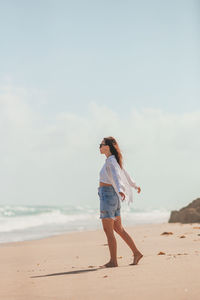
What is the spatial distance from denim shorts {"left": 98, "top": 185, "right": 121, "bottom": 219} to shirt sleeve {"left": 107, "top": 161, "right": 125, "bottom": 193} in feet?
0.62

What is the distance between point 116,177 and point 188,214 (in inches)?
408

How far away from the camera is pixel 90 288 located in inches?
172

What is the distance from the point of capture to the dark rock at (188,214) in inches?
601

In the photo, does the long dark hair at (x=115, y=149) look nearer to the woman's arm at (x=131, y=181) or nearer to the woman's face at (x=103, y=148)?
the woman's face at (x=103, y=148)

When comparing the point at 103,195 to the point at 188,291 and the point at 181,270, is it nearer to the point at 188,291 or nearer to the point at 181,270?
the point at 181,270

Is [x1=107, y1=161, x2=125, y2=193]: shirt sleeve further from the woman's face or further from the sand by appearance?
the sand

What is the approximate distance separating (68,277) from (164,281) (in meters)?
1.25

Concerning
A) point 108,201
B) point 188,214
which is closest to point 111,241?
point 108,201

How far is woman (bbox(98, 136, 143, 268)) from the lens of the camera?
5.88 m

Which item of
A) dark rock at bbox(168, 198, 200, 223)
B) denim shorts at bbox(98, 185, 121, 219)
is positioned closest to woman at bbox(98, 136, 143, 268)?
denim shorts at bbox(98, 185, 121, 219)

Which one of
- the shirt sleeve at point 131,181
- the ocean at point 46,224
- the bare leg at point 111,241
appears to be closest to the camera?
the bare leg at point 111,241

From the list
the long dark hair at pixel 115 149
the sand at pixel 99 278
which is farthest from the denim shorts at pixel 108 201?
the sand at pixel 99 278

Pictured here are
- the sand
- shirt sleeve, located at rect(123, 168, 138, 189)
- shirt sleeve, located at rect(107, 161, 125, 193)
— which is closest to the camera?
the sand

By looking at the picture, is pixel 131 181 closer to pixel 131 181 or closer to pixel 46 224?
pixel 131 181
